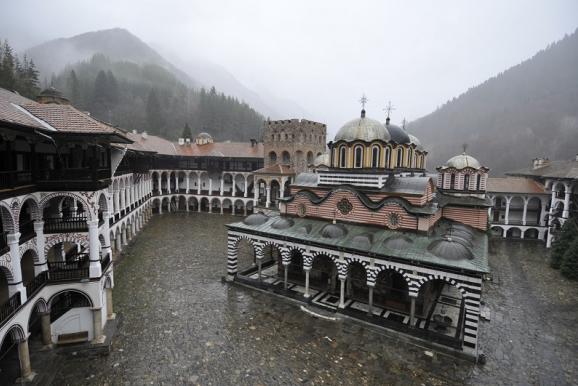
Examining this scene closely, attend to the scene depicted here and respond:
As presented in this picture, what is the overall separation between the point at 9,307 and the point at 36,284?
5.85ft

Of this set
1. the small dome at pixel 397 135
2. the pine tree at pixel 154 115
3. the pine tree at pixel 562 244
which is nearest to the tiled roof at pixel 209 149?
the small dome at pixel 397 135

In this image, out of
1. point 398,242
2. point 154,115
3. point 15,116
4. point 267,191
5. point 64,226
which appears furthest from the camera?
point 154,115

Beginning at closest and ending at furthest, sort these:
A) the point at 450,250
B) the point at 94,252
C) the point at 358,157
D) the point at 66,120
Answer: the point at 66,120 < the point at 94,252 < the point at 450,250 < the point at 358,157

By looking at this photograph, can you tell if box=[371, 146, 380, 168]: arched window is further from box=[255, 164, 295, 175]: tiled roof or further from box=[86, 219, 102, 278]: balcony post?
box=[255, 164, 295, 175]: tiled roof

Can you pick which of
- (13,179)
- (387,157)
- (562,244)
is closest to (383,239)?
(387,157)

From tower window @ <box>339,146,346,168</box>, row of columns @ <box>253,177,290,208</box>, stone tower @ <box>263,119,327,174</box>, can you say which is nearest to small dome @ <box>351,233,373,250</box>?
tower window @ <box>339,146,346,168</box>

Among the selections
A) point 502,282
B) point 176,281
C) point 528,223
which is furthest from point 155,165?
point 528,223

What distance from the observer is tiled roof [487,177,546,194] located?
3626 centimetres

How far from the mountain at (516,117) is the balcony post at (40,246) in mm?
90136

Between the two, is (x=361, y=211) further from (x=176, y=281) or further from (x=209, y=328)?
(x=176, y=281)

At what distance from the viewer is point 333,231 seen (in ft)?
59.1

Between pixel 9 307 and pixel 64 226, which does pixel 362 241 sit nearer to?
pixel 64 226

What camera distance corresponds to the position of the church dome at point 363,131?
20.9 m

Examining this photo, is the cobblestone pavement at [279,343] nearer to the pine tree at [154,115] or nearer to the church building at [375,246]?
the church building at [375,246]
